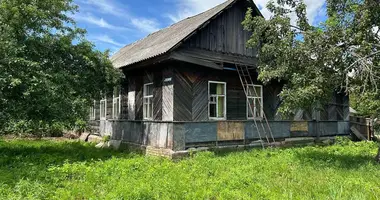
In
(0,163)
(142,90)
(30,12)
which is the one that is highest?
(30,12)

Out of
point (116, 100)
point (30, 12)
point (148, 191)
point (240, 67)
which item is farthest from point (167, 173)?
point (116, 100)

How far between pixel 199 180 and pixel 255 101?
8278 millimetres

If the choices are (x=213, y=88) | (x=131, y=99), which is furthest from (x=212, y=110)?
(x=131, y=99)

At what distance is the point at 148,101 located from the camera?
13.9 meters

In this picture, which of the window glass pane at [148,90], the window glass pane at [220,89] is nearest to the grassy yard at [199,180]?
the window glass pane at [220,89]

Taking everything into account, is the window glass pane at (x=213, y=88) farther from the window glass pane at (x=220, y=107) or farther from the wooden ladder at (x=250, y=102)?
the wooden ladder at (x=250, y=102)

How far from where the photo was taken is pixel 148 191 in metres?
6.11

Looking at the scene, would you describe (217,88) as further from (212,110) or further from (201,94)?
(201,94)

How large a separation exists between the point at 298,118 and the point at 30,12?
45.2 feet

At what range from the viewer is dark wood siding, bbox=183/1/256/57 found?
13328 millimetres

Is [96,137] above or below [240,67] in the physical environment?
below

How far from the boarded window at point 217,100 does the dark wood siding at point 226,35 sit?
5.39 feet

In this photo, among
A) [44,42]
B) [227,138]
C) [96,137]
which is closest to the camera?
[44,42]

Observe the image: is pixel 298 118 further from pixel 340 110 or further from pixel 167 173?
pixel 167 173
